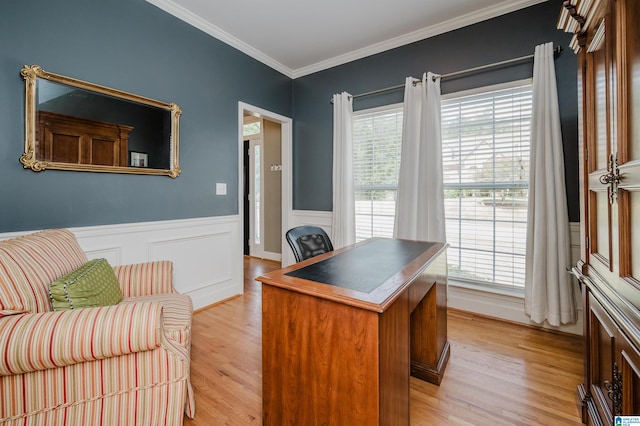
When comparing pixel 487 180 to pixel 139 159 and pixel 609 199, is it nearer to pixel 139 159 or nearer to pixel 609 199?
pixel 609 199

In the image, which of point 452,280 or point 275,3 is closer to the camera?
point 275,3

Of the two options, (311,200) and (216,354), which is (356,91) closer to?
(311,200)

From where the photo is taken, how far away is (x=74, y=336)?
1.10m

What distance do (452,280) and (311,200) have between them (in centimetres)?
203

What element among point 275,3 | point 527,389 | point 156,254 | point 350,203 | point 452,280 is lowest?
point 527,389

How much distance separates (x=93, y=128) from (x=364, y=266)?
229 centimetres

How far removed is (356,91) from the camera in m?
3.52

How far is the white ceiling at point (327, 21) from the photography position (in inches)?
103

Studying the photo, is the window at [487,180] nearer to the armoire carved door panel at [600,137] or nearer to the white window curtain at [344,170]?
the white window curtain at [344,170]

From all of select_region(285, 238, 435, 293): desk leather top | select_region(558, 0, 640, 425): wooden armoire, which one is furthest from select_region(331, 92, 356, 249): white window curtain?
select_region(558, 0, 640, 425): wooden armoire

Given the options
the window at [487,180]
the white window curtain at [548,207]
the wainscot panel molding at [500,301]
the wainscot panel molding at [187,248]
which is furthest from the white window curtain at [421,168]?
the wainscot panel molding at [187,248]

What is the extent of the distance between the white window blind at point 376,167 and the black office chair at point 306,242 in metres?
1.29

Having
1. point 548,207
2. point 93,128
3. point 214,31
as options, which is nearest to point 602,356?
point 548,207

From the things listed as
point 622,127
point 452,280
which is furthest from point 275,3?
point 452,280
